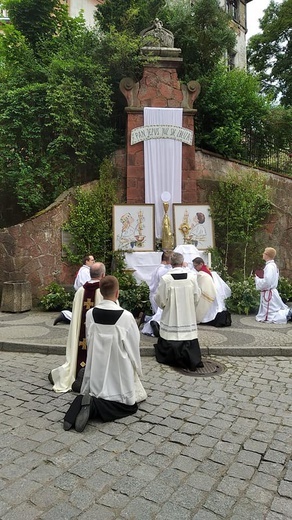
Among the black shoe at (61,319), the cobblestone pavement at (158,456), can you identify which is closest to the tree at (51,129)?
the black shoe at (61,319)

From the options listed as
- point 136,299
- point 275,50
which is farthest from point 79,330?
point 275,50

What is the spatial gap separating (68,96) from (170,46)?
4054 millimetres

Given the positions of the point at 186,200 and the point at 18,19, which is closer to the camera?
the point at 186,200

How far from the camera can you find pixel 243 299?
33.6ft

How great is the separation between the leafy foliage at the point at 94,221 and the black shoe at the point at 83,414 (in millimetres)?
7638

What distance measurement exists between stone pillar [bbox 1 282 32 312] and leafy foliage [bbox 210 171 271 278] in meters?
5.97

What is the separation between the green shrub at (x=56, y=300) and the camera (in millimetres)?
10484

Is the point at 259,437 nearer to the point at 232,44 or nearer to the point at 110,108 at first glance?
the point at 110,108

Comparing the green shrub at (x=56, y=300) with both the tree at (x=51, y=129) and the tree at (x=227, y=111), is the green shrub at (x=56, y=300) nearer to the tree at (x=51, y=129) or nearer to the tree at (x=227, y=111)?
the tree at (x=51, y=129)

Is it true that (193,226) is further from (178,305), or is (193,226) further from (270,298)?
(178,305)

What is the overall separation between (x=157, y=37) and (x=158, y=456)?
45.3 feet

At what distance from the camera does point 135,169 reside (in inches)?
518

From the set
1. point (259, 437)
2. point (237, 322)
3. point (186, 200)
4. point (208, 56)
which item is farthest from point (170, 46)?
point (259, 437)

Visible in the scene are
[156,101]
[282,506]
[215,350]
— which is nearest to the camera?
[282,506]
